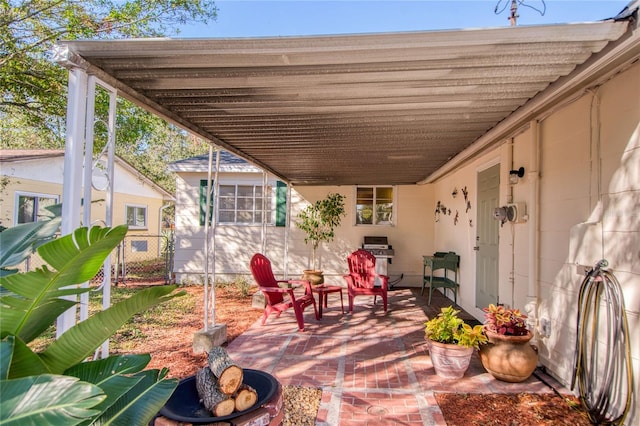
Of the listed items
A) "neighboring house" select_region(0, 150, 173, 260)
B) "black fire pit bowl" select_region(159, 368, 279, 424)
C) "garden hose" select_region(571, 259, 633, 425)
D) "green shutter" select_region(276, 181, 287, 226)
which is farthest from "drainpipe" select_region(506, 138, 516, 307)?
"neighboring house" select_region(0, 150, 173, 260)

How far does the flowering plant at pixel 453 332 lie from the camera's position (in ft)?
10.0

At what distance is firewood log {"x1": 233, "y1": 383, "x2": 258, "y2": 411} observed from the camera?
171 centimetres

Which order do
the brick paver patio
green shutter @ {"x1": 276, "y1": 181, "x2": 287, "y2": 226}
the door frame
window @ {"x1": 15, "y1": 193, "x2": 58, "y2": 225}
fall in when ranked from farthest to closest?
window @ {"x1": 15, "y1": 193, "x2": 58, "y2": 225}, green shutter @ {"x1": 276, "y1": 181, "x2": 287, "y2": 226}, the door frame, the brick paver patio

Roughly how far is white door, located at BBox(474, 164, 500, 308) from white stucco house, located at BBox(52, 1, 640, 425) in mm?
29

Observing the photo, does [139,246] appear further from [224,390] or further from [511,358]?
[511,358]

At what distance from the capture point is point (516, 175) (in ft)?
12.3

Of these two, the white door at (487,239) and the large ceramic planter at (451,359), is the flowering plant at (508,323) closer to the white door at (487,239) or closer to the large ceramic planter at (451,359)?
the large ceramic planter at (451,359)

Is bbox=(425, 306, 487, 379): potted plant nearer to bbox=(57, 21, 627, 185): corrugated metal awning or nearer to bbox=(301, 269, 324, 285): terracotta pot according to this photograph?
bbox=(57, 21, 627, 185): corrugated metal awning

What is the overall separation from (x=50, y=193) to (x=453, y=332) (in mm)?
10767

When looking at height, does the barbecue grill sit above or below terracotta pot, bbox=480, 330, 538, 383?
above

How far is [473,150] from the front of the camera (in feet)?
14.0

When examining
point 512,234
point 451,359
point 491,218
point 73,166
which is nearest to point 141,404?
point 73,166

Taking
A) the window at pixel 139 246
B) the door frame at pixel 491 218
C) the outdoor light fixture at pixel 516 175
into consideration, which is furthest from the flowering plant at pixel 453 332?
the window at pixel 139 246

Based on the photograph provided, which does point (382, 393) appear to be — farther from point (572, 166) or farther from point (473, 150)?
point (473, 150)
